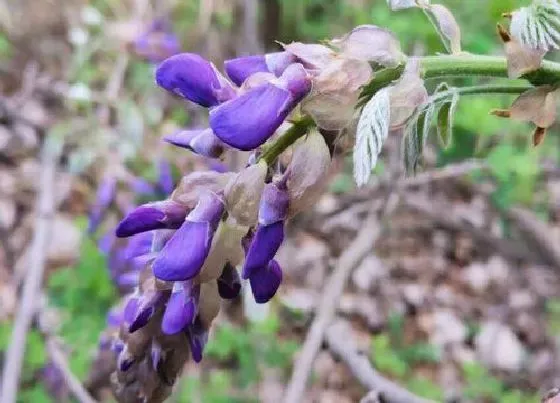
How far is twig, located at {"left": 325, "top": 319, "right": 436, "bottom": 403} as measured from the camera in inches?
52.2

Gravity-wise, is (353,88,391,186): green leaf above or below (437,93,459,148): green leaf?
above

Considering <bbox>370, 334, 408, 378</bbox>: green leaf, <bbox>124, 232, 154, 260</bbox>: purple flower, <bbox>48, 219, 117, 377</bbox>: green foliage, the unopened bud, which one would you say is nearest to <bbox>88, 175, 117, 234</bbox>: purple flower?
<bbox>48, 219, 117, 377</bbox>: green foliage

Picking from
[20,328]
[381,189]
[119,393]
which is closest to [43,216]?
[20,328]

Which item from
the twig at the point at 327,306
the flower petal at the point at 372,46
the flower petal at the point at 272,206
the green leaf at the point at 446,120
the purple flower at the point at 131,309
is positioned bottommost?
the twig at the point at 327,306

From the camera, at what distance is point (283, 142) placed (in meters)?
0.78

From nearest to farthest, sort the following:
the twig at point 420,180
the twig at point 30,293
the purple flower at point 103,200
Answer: the twig at point 30,293 < the twig at point 420,180 < the purple flower at point 103,200

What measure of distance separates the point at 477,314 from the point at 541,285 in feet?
1.04

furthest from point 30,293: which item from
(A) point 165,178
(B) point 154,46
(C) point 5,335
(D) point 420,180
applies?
(B) point 154,46

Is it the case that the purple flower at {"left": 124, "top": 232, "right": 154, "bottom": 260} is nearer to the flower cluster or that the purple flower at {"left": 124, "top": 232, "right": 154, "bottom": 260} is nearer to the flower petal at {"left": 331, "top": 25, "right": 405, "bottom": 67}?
the flower cluster

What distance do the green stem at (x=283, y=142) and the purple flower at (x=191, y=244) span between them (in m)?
0.06

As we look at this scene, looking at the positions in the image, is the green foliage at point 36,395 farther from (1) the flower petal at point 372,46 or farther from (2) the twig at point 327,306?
(1) the flower petal at point 372,46

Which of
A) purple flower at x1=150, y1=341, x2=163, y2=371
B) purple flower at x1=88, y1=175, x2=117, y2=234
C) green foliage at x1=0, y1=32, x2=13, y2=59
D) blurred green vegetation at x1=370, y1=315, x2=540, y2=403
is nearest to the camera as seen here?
purple flower at x1=150, y1=341, x2=163, y2=371

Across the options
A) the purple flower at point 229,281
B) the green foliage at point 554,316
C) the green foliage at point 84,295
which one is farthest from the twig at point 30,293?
the green foliage at point 554,316

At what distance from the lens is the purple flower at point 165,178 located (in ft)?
8.99
